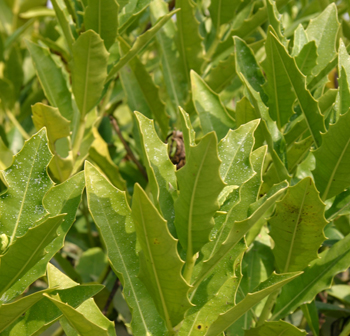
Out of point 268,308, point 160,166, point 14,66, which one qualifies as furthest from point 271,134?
point 14,66

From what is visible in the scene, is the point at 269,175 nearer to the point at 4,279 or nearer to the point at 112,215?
the point at 112,215

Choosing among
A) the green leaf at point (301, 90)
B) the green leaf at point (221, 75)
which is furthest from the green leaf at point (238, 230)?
the green leaf at point (221, 75)

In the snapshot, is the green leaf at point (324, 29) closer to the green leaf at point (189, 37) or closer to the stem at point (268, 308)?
the green leaf at point (189, 37)

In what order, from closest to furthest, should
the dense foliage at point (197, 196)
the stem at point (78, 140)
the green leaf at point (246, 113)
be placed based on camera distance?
1. the dense foliage at point (197, 196)
2. the green leaf at point (246, 113)
3. the stem at point (78, 140)

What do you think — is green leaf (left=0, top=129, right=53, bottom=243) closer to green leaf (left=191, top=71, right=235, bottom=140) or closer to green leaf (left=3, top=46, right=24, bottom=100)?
green leaf (left=191, top=71, right=235, bottom=140)

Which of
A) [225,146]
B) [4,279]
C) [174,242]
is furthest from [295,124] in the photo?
[4,279]
